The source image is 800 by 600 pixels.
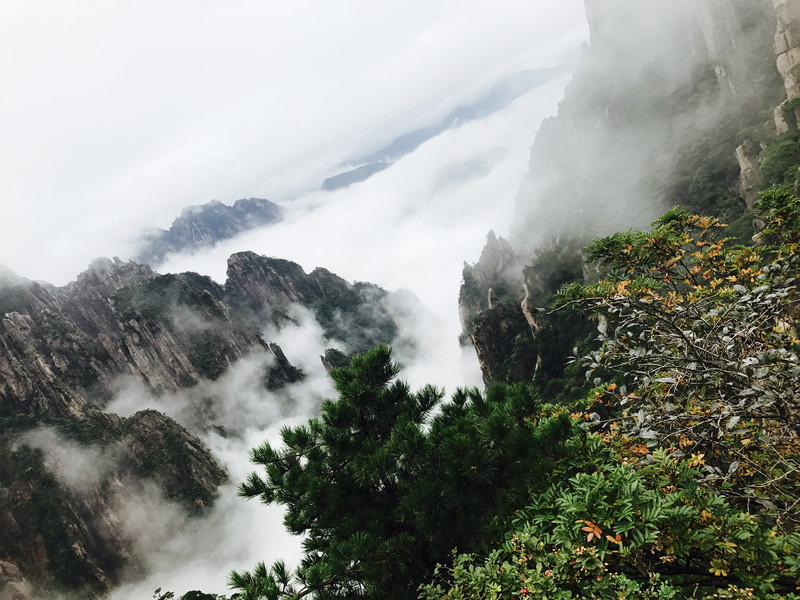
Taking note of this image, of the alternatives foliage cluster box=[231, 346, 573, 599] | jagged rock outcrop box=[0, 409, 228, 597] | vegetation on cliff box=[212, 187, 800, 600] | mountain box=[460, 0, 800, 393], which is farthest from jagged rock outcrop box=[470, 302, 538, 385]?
foliage cluster box=[231, 346, 573, 599]

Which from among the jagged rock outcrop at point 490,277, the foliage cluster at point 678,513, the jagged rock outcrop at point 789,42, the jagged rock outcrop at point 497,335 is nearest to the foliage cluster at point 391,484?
the foliage cluster at point 678,513

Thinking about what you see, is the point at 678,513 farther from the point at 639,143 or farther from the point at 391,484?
the point at 639,143

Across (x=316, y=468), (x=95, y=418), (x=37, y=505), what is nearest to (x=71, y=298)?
(x=95, y=418)

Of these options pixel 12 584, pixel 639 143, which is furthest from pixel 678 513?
pixel 639 143

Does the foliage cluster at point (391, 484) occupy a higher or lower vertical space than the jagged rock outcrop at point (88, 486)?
higher

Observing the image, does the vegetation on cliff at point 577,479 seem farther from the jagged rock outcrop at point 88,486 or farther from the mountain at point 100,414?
the jagged rock outcrop at point 88,486

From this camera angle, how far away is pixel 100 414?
98000 mm

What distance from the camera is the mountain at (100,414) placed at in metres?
79.0

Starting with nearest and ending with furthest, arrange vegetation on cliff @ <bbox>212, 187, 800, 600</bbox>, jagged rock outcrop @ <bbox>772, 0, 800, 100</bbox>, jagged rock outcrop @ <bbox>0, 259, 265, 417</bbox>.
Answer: vegetation on cliff @ <bbox>212, 187, 800, 600</bbox>, jagged rock outcrop @ <bbox>772, 0, 800, 100</bbox>, jagged rock outcrop @ <bbox>0, 259, 265, 417</bbox>

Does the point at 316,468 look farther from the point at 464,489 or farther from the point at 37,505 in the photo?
the point at 37,505

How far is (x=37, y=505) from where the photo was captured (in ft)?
261

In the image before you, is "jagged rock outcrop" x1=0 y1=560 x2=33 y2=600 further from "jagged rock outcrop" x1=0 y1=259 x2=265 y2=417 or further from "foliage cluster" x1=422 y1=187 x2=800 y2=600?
"foliage cluster" x1=422 y1=187 x2=800 y2=600

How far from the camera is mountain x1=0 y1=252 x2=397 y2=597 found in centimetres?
7900

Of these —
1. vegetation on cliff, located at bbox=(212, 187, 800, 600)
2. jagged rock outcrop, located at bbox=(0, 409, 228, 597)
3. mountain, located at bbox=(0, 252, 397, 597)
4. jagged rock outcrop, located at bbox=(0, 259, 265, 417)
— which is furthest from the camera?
jagged rock outcrop, located at bbox=(0, 259, 265, 417)
